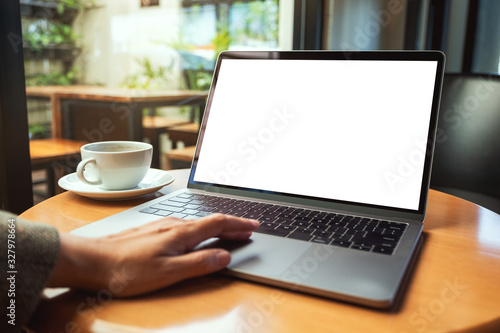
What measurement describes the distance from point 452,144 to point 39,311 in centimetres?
124

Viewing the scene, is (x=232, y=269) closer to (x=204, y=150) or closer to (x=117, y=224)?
(x=117, y=224)

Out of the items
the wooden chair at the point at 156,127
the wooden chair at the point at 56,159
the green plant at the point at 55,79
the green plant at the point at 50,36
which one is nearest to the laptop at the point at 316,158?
the green plant at the point at 55,79

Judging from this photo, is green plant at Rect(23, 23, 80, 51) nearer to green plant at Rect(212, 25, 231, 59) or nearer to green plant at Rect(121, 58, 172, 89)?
green plant at Rect(121, 58, 172, 89)

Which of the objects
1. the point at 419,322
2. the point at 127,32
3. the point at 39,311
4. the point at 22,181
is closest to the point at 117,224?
the point at 39,311

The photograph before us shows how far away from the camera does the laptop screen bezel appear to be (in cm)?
60

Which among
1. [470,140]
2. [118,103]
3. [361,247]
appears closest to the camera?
[361,247]

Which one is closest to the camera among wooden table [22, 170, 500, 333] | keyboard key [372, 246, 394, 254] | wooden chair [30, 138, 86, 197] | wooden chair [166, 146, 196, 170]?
wooden table [22, 170, 500, 333]

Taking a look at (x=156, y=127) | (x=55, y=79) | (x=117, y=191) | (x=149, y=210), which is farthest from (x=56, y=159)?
(x=149, y=210)

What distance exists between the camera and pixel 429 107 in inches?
24.2

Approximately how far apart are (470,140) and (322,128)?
0.78m

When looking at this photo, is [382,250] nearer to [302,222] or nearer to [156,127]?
[302,222]

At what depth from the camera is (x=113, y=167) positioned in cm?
69

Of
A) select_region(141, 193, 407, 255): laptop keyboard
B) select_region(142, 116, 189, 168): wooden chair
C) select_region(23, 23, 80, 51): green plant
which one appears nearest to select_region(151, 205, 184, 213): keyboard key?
select_region(141, 193, 407, 255): laptop keyboard

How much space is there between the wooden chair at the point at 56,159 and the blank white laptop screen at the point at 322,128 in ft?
3.32
